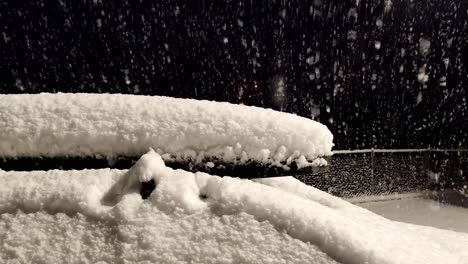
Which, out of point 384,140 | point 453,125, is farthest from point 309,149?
point 453,125

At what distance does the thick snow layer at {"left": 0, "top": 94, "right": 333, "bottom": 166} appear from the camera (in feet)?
3.86

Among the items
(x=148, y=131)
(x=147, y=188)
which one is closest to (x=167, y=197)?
(x=147, y=188)

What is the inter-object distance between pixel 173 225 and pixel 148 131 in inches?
14.2

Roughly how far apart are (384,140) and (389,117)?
4.38 ft

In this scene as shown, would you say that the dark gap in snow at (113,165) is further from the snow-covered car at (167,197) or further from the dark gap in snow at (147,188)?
the dark gap in snow at (147,188)

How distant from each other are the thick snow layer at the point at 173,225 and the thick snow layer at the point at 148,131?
0.11m

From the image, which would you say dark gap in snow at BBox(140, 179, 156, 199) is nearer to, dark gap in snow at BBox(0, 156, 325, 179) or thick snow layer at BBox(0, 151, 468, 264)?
thick snow layer at BBox(0, 151, 468, 264)

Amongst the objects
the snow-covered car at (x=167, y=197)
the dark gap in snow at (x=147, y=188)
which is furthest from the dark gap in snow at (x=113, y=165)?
the dark gap in snow at (x=147, y=188)

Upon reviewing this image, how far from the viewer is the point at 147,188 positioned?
1067 millimetres

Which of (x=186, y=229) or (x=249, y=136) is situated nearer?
(x=186, y=229)

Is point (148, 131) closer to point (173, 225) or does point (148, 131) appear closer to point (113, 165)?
point (113, 165)

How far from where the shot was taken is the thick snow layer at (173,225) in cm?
95

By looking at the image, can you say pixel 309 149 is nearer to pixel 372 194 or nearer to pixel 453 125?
pixel 372 194

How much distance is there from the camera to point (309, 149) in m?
1.27
